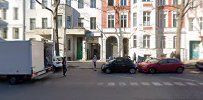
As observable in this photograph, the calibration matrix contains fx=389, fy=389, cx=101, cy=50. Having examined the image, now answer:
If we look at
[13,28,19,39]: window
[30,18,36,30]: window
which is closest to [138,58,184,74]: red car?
[30,18,36,30]: window

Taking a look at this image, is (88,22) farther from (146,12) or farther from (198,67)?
(198,67)

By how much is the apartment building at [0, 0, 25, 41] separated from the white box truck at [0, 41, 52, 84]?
32589 mm

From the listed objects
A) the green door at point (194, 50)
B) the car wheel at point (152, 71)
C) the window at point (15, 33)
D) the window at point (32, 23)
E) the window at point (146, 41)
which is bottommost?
the car wheel at point (152, 71)

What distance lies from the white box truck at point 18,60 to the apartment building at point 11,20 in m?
32.6

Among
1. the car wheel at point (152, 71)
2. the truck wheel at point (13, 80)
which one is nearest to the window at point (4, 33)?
the car wheel at point (152, 71)

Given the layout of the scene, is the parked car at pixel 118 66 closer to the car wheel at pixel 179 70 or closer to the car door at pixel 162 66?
the car door at pixel 162 66

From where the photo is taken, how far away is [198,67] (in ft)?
118

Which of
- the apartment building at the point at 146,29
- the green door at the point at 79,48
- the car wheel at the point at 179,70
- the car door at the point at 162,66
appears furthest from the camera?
the green door at the point at 79,48

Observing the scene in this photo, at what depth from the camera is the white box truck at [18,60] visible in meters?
24.1

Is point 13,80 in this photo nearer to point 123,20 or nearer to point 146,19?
point 146,19

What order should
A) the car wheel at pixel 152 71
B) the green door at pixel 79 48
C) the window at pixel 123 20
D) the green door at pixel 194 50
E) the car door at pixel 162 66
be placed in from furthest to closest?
the green door at pixel 79 48
the window at pixel 123 20
the green door at pixel 194 50
the car door at pixel 162 66
the car wheel at pixel 152 71

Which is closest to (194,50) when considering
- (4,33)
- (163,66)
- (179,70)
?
(179,70)

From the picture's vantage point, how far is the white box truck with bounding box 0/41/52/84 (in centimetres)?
2409

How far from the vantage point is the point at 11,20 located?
5712 centimetres
